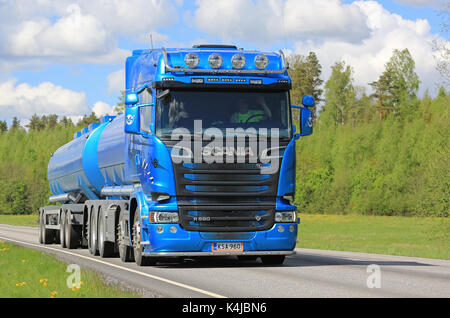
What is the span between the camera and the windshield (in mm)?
15062

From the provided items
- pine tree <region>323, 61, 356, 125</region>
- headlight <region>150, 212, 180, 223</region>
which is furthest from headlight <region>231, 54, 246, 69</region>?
pine tree <region>323, 61, 356, 125</region>

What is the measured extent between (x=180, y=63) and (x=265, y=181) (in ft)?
8.92

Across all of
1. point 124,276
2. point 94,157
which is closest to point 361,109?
point 94,157

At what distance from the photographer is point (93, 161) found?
72.9ft

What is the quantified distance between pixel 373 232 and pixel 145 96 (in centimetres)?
4761

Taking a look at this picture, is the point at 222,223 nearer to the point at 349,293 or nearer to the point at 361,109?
the point at 349,293

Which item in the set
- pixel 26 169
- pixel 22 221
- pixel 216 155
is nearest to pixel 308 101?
pixel 216 155

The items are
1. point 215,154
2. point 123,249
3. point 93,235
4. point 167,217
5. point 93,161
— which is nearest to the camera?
point 215,154

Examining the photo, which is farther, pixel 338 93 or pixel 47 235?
pixel 338 93

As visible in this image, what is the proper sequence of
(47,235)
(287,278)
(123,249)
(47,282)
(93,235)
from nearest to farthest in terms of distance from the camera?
(47,282)
(287,278)
(123,249)
(93,235)
(47,235)

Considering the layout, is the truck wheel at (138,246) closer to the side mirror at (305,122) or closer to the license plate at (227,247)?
the license plate at (227,247)

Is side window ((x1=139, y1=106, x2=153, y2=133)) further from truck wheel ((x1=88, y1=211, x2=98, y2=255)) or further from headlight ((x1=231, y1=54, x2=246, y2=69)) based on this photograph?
truck wheel ((x1=88, y1=211, x2=98, y2=255))

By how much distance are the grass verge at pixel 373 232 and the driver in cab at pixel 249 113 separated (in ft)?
64.3

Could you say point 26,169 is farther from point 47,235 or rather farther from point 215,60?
point 215,60
